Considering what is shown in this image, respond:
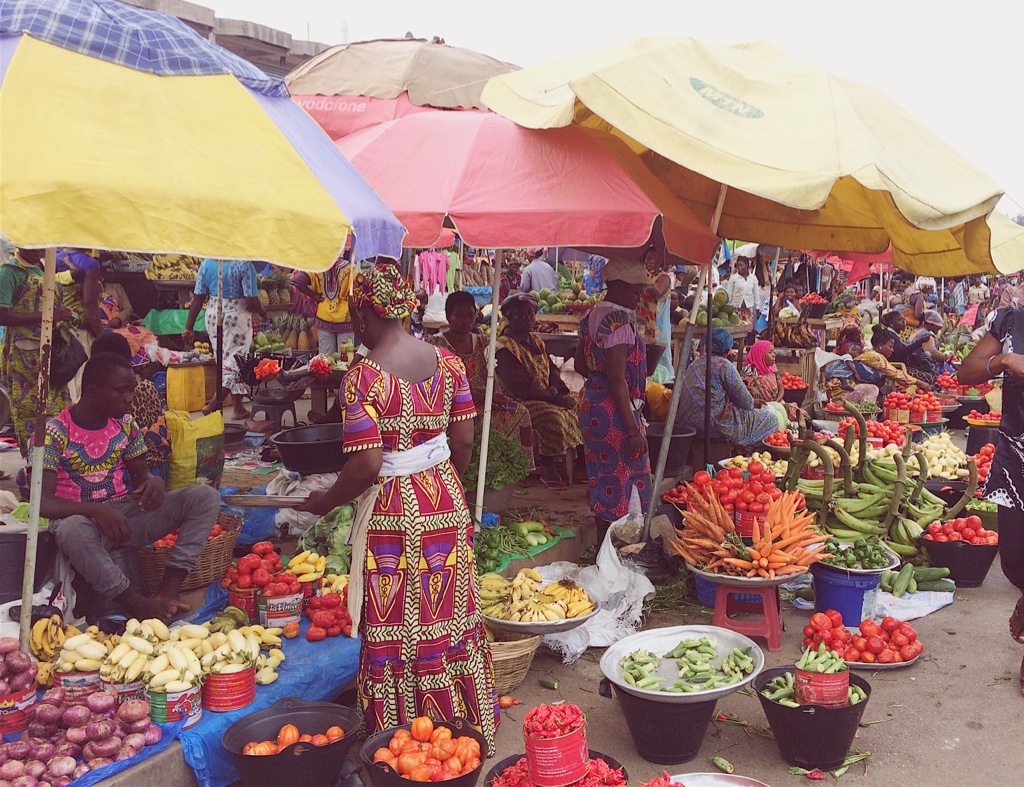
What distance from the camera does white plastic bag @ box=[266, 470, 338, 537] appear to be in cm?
607

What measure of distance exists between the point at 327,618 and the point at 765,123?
132 inches

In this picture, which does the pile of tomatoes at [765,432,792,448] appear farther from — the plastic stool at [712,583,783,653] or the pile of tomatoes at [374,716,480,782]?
the pile of tomatoes at [374,716,480,782]

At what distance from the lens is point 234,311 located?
10289 millimetres

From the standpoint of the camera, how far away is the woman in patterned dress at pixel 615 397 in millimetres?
5777

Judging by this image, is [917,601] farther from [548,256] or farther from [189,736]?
[548,256]

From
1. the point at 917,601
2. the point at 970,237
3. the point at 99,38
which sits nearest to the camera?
the point at 99,38

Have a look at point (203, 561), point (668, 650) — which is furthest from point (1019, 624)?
point (203, 561)

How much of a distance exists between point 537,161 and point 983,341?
250 cm

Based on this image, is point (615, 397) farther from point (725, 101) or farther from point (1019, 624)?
point (1019, 624)

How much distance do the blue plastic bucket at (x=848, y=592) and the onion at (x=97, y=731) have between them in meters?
3.98

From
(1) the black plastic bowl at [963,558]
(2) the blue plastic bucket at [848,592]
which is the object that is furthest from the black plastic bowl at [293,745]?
(1) the black plastic bowl at [963,558]

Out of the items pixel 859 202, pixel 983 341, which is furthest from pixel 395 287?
pixel 859 202

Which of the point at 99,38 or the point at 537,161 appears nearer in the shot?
the point at 99,38

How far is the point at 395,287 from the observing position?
11.7ft
